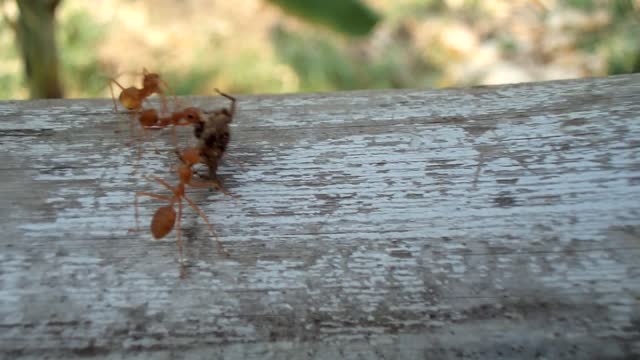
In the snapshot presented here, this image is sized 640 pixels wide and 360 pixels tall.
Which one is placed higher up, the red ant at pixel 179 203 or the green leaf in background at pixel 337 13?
the green leaf in background at pixel 337 13

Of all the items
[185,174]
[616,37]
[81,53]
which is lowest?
[81,53]

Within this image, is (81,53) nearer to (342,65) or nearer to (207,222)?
(342,65)

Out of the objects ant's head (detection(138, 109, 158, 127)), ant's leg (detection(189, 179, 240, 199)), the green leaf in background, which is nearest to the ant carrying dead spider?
ant's leg (detection(189, 179, 240, 199))

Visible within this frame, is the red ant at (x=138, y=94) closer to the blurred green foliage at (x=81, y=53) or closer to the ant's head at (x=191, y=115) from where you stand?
the ant's head at (x=191, y=115)

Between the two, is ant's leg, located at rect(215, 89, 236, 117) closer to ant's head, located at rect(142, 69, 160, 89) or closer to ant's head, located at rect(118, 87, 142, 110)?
ant's head, located at rect(118, 87, 142, 110)

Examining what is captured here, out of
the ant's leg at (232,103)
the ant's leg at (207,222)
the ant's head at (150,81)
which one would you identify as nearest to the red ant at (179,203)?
the ant's leg at (207,222)

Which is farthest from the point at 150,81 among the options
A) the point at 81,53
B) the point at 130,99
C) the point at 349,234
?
the point at 81,53
